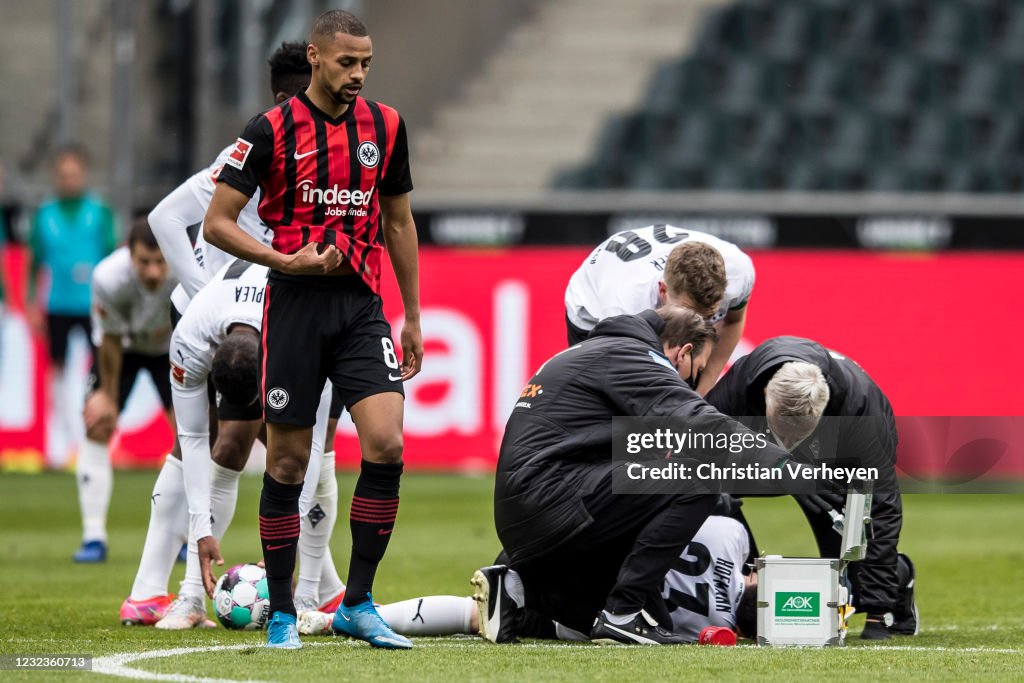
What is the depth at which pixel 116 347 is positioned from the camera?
29.5 ft

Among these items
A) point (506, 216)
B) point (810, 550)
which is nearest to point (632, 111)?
point (506, 216)

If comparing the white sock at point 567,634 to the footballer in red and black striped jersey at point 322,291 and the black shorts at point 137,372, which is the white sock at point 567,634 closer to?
the footballer in red and black striped jersey at point 322,291

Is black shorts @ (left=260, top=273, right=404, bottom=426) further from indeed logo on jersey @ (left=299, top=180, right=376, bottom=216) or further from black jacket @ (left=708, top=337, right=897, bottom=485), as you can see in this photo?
black jacket @ (left=708, top=337, right=897, bottom=485)

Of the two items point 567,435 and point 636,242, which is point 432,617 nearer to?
point 567,435

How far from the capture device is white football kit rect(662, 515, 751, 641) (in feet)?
19.3

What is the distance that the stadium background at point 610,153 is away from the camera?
13656mm

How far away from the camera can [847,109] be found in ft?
53.0

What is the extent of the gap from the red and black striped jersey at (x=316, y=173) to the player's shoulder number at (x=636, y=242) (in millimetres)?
1490

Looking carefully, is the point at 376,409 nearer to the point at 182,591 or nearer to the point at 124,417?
the point at 182,591

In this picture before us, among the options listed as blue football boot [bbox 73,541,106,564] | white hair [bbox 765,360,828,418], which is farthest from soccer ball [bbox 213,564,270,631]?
blue football boot [bbox 73,541,106,564]

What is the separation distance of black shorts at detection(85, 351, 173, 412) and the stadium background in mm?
4147

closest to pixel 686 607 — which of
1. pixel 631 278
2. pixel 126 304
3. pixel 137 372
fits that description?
pixel 631 278

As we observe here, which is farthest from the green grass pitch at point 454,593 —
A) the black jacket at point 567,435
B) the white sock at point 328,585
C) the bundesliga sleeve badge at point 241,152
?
the bundesliga sleeve badge at point 241,152

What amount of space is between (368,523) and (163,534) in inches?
57.9
